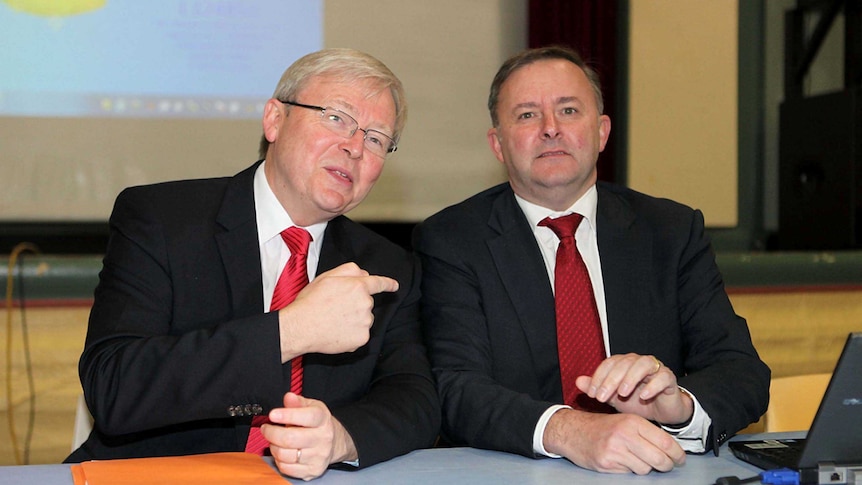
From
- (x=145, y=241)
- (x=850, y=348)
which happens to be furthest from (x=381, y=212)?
(x=850, y=348)

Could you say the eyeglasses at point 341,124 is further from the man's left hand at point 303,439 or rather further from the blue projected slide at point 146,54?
the blue projected slide at point 146,54

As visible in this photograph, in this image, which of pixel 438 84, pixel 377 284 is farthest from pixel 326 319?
pixel 438 84

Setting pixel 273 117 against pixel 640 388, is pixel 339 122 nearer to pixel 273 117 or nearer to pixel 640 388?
pixel 273 117

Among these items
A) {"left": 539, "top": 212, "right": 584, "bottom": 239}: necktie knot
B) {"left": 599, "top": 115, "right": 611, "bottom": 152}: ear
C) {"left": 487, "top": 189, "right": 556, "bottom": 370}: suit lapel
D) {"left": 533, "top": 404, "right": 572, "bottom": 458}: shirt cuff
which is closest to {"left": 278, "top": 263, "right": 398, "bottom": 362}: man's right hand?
{"left": 533, "top": 404, "right": 572, "bottom": 458}: shirt cuff

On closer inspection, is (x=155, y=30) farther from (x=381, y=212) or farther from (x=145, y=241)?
(x=145, y=241)

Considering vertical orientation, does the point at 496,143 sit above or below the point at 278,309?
above

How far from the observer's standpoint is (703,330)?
6.77 ft

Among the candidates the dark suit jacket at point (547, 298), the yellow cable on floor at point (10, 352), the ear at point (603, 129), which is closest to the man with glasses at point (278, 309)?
the dark suit jacket at point (547, 298)

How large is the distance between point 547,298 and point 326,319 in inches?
27.9

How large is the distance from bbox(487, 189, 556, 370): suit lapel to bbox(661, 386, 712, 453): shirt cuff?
0.42m

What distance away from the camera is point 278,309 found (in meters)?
1.63

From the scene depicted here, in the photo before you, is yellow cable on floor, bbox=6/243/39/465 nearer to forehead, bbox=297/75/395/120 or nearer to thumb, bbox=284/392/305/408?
forehead, bbox=297/75/395/120

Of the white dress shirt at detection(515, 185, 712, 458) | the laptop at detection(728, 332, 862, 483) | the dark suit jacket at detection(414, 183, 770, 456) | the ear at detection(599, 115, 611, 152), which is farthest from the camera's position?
the ear at detection(599, 115, 611, 152)

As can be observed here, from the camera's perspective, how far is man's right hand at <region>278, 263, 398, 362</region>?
58.9 inches
